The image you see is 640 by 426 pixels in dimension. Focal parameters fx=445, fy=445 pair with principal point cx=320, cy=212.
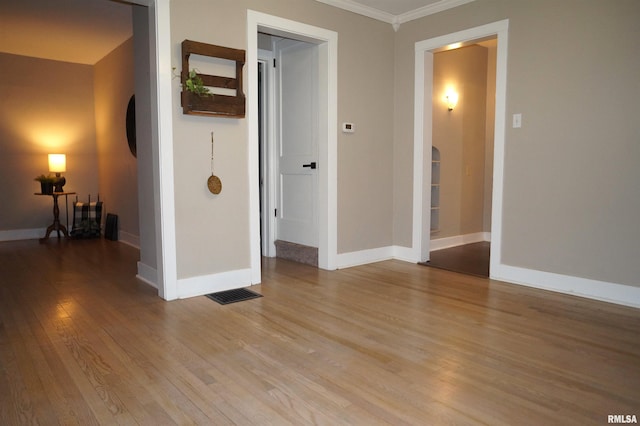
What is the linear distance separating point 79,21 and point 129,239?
102 inches

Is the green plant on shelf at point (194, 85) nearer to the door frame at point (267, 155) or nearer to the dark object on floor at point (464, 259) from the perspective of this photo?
the door frame at point (267, 155)

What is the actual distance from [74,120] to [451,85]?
5343 millimetres

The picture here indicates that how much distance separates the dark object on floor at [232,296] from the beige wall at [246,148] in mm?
186

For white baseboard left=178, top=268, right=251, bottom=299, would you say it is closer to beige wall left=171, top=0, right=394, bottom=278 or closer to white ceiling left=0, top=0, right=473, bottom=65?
beige wall left=171, top=0, right=394, bottom=278

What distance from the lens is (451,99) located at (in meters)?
5.32

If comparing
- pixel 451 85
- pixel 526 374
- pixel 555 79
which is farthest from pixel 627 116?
pixel 451 85

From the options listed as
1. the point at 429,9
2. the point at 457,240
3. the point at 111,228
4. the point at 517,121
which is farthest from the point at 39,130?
the point at 517,121

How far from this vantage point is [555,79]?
11.4ft

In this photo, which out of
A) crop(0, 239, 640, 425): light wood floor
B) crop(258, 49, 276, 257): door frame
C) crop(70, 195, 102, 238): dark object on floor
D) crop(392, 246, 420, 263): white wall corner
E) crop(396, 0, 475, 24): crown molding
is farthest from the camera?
crop(70, 195, 102, 238): dark object on floor

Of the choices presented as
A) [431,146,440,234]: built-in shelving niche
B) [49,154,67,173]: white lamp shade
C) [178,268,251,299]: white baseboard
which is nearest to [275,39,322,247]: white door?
[178,268,251,299]: white baseboard

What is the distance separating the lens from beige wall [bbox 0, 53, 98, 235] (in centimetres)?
608

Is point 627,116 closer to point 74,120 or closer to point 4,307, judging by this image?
point 4,307

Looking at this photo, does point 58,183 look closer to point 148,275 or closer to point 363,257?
point 148,275

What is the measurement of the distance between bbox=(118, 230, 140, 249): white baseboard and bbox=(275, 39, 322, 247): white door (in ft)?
6.17
